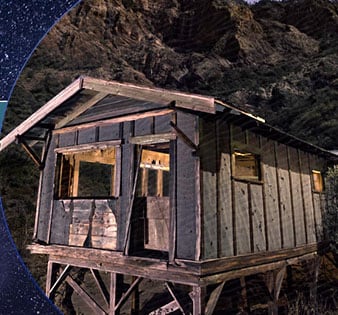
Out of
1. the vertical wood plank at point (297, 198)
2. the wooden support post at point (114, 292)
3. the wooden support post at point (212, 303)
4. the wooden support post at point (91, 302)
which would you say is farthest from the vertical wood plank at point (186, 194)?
the vertical wood plank at point (297, 198)

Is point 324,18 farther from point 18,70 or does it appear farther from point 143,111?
point 18,70

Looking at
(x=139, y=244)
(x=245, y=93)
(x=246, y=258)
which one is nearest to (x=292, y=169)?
(x=246, y=258)

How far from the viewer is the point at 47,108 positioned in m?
6.32

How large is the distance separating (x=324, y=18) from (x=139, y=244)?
1956 inches

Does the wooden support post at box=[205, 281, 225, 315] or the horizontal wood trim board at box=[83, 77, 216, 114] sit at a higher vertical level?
the horizontal wood trim board at box=[83, 77, 216, 114]

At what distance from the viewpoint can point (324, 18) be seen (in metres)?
42.8

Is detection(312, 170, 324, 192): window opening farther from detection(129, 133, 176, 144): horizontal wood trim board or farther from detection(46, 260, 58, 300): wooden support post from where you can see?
detection(46, 260, 58, 300): wooden support post

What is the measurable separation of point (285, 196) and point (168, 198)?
3.99 m

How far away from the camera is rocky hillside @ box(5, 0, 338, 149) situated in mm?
26175

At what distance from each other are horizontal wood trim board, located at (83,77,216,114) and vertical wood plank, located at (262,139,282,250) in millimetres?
3225

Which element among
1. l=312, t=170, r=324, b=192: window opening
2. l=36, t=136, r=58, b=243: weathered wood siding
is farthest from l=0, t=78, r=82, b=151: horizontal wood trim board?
l=312, t=170, r=324, b=192: window opening

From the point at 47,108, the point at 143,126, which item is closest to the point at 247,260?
the point at 143,126

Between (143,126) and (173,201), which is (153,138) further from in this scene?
(173,201)

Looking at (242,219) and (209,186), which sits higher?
(209,186)
